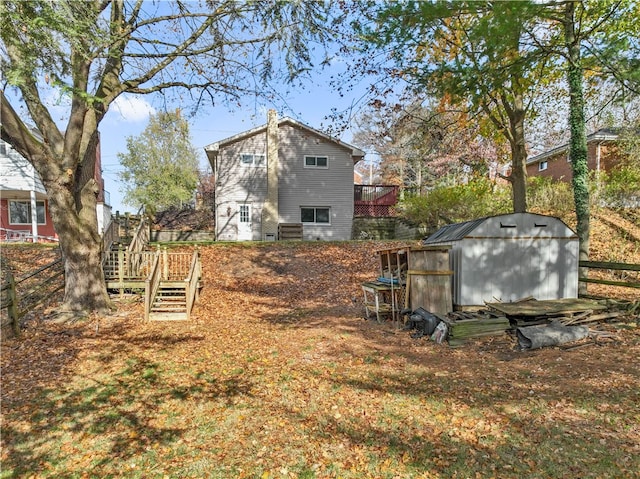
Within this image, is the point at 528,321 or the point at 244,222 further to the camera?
the point at 244,222

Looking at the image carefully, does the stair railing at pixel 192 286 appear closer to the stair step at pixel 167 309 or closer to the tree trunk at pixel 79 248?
the stair step at pixel 167 309

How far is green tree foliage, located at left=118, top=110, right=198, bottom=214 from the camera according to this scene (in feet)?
97.7

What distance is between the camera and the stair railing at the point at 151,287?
887 centimetres

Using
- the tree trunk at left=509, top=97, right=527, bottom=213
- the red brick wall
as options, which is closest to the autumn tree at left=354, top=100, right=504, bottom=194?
the tree trunk at left=509, top=97, right=527, bottom=213

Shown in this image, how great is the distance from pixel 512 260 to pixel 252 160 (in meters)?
16.2

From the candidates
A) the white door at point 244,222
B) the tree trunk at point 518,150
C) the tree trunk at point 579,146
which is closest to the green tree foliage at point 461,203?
the tree trunk at point 518,150

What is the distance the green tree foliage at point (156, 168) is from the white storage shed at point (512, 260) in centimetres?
2584

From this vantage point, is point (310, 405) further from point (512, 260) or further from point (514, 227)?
point (514, 227)

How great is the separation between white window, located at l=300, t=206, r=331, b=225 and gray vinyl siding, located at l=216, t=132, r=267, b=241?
2.52 metres

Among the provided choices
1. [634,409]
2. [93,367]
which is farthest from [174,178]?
[634,409]

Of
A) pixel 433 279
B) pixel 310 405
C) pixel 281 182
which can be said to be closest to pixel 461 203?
pixel 281 182

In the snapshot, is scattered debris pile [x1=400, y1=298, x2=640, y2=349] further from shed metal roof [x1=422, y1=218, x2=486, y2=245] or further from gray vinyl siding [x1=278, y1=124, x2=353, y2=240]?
gray vinyl siding [x1=278, y1=124, x2=353, y2=240]

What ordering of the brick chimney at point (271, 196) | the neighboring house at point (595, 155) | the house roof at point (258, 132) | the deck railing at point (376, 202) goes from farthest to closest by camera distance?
1. the deck railing at point (376, 202)
2. the neighboring house at point (595, 155)
3. the brick chimney at point (271, 196)
4. the house roof at point (258, 132)

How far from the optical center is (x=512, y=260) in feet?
27.5
